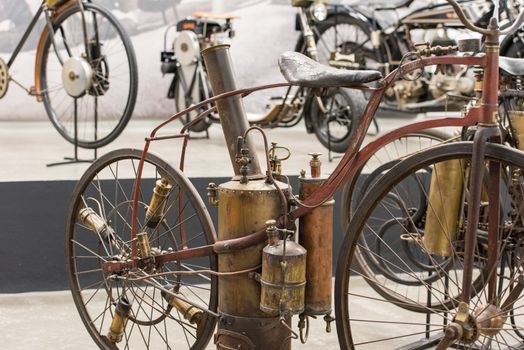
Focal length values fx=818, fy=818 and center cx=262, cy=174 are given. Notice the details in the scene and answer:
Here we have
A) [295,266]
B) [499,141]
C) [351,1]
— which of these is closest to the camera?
[499,141]

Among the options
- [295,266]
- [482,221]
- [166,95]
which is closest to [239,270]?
[295,266]

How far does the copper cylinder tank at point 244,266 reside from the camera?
107 inches

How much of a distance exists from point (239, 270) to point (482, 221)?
1070 mm

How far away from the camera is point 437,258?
4.05m

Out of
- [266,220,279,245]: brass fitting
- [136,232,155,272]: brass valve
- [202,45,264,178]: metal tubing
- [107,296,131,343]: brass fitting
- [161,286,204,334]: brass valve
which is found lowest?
[107,296,131,343]: brass fitting

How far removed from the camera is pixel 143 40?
7.23 metres

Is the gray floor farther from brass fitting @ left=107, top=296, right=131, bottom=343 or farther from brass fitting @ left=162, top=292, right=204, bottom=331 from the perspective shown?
brass fitting @ left=162, top=292, right=204, bottom=331

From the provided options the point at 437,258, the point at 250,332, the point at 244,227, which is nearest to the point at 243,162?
the point at 244,227

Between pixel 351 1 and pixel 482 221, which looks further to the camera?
pixel 351 1

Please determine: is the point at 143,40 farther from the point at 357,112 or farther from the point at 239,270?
the point at 239,270

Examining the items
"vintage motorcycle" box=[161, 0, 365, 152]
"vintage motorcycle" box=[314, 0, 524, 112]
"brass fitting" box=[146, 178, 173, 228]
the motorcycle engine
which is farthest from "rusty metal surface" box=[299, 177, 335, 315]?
the motorcycle engine

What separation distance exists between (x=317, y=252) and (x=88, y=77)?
2549 mm

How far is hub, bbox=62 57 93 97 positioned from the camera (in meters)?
4.79

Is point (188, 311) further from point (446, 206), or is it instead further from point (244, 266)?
point (446, 206)
